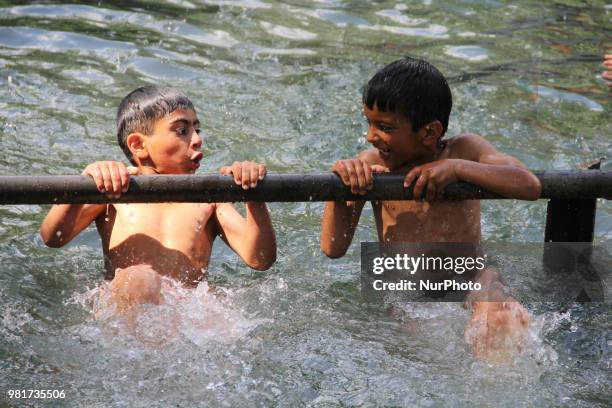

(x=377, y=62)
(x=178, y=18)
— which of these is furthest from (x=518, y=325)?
(x=178, y=18)

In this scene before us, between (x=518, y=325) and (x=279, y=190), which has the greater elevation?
(x=279, y=190)

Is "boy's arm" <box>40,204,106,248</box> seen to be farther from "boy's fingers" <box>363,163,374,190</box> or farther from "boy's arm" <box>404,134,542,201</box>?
"boy's arm" <box>404,134,542,201</box>

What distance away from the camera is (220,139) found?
627cm

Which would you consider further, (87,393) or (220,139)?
(220,139)

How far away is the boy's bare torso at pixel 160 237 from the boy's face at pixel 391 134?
86 centimetres

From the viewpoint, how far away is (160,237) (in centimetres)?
429

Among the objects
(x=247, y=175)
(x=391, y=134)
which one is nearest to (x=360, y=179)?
(x=247, y=175)

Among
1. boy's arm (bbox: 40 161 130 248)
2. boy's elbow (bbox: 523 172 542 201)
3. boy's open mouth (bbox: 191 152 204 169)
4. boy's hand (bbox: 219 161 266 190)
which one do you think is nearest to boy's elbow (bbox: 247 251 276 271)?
boy's open mouth (bbox: 191 152 204 169)

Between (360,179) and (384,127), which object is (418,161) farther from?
(360,179)

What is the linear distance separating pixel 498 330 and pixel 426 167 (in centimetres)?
72

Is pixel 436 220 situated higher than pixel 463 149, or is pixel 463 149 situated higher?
pixel 463 149

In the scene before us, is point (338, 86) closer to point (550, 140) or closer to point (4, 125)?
point (550, 140)

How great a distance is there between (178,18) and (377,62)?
196 centimetres

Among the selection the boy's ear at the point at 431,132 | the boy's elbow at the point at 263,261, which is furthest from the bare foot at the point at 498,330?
the boy's elbow at the point at 263,261
